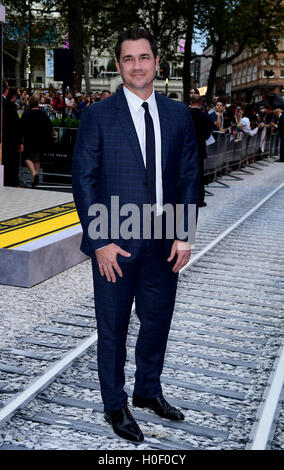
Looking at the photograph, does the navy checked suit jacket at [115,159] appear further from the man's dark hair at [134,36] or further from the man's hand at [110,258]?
the man's dark hair at [134,36]

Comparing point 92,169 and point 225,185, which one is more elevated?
point 92,169

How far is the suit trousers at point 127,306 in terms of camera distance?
3.19 m

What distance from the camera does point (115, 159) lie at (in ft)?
10.1

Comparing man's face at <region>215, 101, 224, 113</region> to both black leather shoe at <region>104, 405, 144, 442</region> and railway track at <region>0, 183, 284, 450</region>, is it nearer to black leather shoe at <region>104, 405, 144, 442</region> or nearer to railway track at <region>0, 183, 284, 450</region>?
railway track at <region>0, 183, 284, 450</region>

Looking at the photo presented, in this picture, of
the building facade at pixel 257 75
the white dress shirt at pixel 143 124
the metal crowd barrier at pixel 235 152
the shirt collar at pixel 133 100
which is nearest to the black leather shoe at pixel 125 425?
the white dress shirt at pixel 143 124

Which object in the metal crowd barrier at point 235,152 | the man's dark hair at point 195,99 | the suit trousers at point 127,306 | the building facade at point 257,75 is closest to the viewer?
the suit trousers at point 127,306

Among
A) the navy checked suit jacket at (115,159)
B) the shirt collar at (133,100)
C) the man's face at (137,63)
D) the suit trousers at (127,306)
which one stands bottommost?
the suit trousers at (127,306)

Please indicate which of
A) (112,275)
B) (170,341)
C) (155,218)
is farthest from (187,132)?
(170,341)

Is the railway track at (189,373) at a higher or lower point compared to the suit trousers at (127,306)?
lower

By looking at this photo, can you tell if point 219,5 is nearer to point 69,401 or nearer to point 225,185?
point 225,185

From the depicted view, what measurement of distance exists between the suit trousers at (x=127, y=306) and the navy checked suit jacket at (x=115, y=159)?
0.13m

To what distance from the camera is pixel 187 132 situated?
322cm

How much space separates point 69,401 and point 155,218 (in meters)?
1.31

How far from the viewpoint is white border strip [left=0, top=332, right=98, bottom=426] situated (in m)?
3.58
